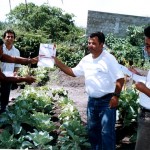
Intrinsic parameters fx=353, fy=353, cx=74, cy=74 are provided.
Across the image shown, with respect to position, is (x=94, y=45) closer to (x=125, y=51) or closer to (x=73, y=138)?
(x=73, y=138)

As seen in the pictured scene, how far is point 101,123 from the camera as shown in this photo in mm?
4836

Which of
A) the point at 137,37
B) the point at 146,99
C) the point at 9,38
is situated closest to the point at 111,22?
the point at 137,37

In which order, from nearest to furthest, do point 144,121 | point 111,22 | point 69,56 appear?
point 144,121 < point 69,56 < point 111,22

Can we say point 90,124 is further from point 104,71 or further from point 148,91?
point 148,91

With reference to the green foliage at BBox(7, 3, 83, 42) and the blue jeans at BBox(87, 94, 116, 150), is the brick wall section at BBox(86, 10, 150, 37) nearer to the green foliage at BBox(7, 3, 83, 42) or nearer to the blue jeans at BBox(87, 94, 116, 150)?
the green foliage at BBox(7, 3, 83, 42)

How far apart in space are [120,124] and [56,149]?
2.12m

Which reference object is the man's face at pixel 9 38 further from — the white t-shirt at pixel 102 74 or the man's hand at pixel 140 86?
the man's hand at pixel 140 86

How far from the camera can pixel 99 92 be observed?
4785 millimetres

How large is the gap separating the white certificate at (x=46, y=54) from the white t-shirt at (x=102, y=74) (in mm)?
518

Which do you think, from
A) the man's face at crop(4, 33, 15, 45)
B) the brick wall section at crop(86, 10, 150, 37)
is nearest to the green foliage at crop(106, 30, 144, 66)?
the brick wall section at crop(86, 10, 150, 37)

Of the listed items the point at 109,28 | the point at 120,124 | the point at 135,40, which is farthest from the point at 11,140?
the point at 109,28

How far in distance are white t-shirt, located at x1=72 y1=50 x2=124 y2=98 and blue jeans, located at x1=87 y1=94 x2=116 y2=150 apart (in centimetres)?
12

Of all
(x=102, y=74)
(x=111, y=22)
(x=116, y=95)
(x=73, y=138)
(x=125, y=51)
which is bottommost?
(x=73, y=138)

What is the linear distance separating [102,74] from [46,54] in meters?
0.84
